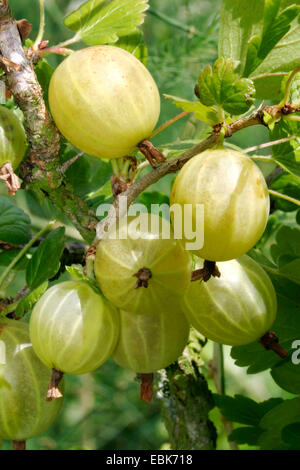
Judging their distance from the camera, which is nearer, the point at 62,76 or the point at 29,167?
the point at 62,76

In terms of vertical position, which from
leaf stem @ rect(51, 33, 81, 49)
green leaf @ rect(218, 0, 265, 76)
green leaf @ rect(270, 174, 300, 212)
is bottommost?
green leaf @ rect(270, 174, 300, 212)

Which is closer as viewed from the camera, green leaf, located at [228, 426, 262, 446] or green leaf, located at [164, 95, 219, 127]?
green leaf, located at [164, 95, 219, 127]

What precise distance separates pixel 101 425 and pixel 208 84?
1268mm

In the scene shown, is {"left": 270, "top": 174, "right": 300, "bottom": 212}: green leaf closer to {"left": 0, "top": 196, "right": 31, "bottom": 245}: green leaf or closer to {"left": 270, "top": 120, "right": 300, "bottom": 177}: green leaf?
{"left": 270, "top": 120, "right": 300, "bottom": 177}: green leaf

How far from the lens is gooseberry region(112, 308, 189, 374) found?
48 centimetres

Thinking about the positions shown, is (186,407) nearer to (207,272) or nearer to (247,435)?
(247,435)

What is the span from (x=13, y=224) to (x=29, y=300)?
0.50 feet

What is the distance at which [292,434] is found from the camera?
1.73ft

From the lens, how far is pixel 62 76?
0.44 metres

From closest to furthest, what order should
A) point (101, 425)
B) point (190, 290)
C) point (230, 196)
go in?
point (230, 196), point (190, 290), point (101, 425)

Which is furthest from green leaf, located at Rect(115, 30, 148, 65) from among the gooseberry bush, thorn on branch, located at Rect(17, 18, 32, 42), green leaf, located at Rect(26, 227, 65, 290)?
green leaf, located at Rect(26, 227, 65, 290)

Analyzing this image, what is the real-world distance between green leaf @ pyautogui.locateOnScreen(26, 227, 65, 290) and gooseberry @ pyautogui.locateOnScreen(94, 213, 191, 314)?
0.38 ft

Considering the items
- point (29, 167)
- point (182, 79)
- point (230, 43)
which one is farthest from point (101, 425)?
point (230, 43)

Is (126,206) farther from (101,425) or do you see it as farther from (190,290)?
(101,425)
